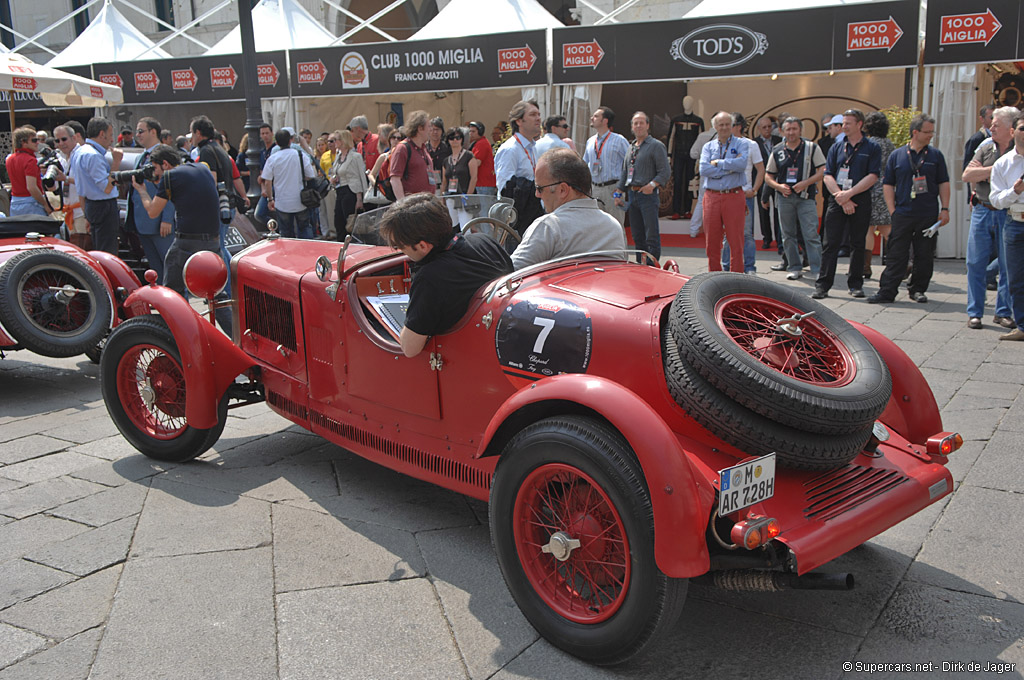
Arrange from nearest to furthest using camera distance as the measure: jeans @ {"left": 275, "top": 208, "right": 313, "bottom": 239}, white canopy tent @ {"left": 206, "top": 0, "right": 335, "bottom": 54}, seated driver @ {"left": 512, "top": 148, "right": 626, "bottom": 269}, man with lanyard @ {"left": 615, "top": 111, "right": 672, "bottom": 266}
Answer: seated driver @ {"left": 512, "top": 148, "right": 626, "bottom": 269}
man with lanyard @ {"left": 615, "top": 111, "right": 672, "bottom": 266}
jeans @ {"left": 275, "top": 208, "right": 313, "bottom": 239}
white canopy tent @ {"left": 206, "top": 0, "right": 335, "bottom": 54}

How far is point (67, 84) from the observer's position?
11047 millimetres

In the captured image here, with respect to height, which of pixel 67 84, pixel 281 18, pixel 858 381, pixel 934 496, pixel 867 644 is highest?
pixel 281 18

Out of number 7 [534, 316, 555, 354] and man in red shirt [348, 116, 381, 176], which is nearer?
number 7 [534, 316, 555, 354]

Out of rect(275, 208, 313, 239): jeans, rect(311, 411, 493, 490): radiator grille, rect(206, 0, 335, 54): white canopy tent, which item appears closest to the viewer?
rect(311, 411, 493, 490): radiator grille

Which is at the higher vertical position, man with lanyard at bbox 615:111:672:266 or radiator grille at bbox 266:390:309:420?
man with lanyard at bbox 615:111:672:266

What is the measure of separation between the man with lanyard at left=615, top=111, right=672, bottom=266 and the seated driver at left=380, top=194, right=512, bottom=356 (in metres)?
5.99

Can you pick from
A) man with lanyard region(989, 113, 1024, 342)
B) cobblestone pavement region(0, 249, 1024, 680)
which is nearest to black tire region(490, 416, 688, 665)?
cobblestone pavement region(0, 249, 1024, 680)

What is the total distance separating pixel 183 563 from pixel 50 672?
0.73m

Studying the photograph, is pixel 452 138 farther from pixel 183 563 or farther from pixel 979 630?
pixel 979 630

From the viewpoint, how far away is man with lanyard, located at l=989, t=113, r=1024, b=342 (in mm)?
6121

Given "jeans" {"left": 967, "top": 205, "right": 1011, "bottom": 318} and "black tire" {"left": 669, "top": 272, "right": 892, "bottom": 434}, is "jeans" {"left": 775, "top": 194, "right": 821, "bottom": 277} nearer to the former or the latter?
"jeans" {"left": 967, "top": 205, "right": 1011, "bottom": 318}

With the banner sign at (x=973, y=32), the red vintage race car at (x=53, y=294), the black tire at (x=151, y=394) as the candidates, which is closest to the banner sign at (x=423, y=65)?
the banner sign at (x=973, y=32)

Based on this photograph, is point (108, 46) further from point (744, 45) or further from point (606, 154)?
point (744, 45)

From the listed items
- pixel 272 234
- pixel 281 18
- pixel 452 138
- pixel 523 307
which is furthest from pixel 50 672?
pixel 281 18
